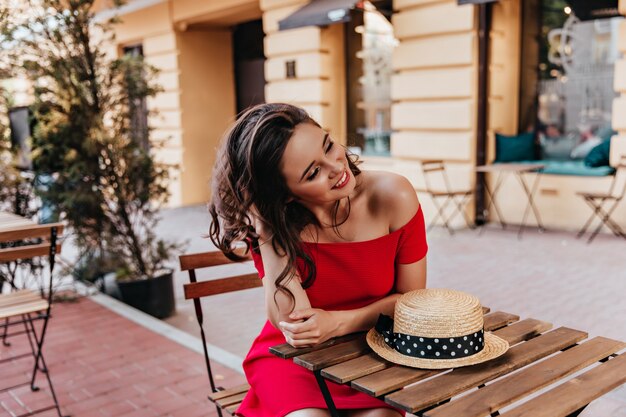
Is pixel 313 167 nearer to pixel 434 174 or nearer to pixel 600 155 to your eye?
pixel 600 155

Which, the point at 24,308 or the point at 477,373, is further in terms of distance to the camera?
the point at 24,308

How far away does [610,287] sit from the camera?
5.59m

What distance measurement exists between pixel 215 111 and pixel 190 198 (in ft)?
6.38

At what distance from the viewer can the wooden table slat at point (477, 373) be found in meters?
1.49

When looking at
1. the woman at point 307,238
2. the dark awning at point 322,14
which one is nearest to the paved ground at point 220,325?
the woman at point 307,238

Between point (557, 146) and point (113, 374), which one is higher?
point (557, 146)

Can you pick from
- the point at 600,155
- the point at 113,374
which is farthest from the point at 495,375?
the point at 600,155

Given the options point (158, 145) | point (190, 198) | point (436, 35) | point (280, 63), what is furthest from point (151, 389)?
point (190, 198)

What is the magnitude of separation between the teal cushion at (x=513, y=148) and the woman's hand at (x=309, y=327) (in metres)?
7.25

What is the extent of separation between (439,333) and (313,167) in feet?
2.01

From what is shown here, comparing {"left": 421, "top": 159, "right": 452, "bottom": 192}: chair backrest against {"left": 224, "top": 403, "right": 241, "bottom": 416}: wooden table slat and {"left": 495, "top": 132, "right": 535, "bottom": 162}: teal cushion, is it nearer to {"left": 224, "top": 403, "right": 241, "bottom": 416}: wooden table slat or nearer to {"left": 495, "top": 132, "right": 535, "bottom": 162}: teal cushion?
{"left": 495, "top": 132, "right": 535, "bottom": 162}: teal cushion

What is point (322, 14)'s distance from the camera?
27.7 feet

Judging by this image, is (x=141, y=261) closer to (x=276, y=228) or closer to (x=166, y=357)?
(x=166, y=357)

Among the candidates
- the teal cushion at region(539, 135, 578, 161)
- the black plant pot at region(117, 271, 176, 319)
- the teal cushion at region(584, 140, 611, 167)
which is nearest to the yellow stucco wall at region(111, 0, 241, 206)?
the teal cushion at region(539, 135, 578, 161)
